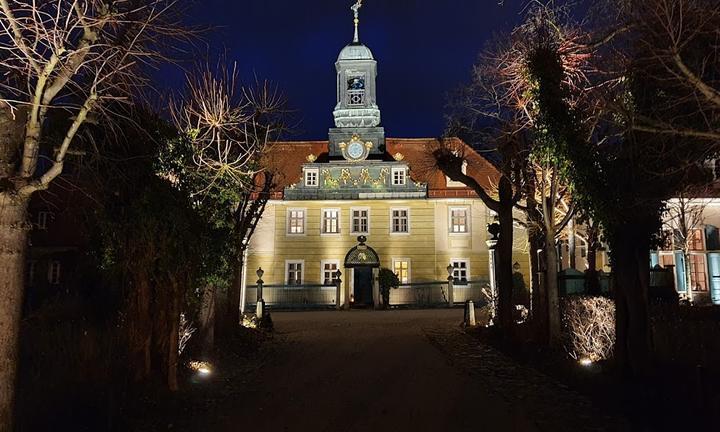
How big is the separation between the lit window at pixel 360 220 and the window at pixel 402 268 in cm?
260

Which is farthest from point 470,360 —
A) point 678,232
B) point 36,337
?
point 678,232

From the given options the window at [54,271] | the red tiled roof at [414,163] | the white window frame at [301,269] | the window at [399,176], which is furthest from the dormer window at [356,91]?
the window at [54,271]

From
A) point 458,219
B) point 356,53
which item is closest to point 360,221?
point 458,219

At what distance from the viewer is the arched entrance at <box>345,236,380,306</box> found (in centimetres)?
3353

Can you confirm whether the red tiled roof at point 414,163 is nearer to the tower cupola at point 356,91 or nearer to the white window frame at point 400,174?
the white window frame at point 400,174

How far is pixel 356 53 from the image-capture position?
36.5 metres

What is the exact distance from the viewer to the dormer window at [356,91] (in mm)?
36219

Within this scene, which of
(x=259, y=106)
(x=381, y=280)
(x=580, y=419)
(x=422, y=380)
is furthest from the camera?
(x=381, y=280)

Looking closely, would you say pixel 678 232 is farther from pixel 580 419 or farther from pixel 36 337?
pixel 36 337

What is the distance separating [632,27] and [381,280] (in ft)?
81.9

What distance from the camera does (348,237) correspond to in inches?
1358

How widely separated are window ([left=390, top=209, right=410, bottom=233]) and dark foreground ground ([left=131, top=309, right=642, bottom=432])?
1970 centimetres

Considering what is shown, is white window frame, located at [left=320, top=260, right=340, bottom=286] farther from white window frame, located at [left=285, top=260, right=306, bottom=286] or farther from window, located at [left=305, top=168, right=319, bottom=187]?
window, located at [left=305, top=168, right=319, bottom=187]

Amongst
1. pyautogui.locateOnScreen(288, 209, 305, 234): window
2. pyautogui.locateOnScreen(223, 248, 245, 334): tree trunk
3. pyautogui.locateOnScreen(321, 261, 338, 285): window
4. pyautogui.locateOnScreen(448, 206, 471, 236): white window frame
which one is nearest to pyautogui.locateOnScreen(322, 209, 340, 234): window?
pyautogui.locateOnScreen(288, 209, 305, 234): window
